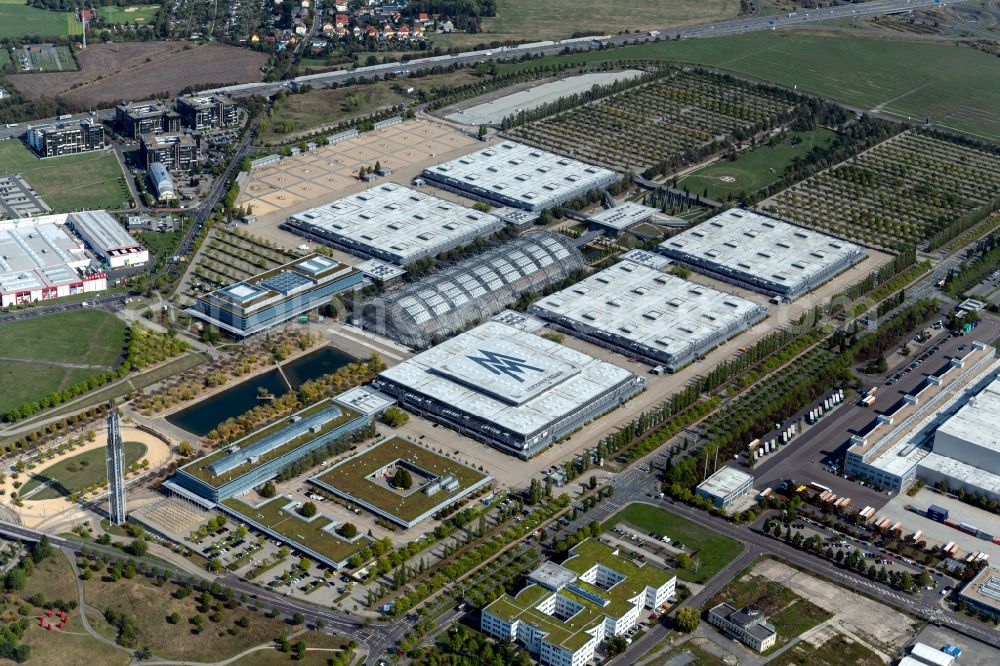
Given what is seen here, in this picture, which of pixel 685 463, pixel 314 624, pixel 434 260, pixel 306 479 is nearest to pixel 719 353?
pixel 685 463

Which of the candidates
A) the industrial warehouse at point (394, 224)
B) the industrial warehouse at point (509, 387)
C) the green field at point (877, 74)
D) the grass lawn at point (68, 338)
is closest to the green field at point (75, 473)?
the grass lawn at point (68, 338)

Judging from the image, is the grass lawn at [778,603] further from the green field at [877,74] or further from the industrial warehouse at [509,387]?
the green field at [877,74]

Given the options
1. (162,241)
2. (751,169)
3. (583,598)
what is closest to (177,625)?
(583,598)

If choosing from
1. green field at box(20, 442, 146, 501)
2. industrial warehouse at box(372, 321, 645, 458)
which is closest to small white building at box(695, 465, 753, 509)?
industrial warehouse at box(372, 321, 645, 458)

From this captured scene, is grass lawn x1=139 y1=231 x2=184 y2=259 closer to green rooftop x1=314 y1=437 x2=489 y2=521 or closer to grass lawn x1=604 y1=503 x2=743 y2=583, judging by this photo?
green rooftop x1=314 y1=437 x2=489 y2=521

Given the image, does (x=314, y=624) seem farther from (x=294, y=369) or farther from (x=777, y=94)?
(x=777, y=94)

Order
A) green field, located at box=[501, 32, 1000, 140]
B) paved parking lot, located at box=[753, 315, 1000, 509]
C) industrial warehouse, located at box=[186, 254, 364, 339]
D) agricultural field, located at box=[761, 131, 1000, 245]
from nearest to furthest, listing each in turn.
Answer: paved parking lot, located at box=[753, 315, 1000, 509]
industrial warehouse, located at box=[186, 254, 364, 339]
agricultural field, located at box=[761, 131, 1000, 245]
green field, located at box=[501, 32, 1000, 140]
